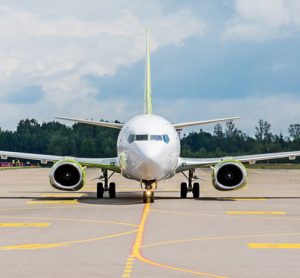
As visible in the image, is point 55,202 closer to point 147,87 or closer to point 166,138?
A: point 166,138

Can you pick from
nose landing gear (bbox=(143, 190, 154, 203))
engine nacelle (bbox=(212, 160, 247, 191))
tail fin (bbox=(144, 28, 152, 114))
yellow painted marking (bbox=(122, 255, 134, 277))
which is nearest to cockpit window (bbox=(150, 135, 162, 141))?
nose landing gear (bbox=(143, 190, 154, 203))

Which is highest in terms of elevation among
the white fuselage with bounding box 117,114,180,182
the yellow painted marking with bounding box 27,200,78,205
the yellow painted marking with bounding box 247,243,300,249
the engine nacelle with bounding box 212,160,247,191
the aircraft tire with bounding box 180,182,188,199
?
the white fuselage with bounding box 117,114,180,182

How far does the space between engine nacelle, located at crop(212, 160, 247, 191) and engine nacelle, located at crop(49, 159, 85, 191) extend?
19.5 feet

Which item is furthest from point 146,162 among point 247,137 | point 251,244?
point 247,137

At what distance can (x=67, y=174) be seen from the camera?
33.7m

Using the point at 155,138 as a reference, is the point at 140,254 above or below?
below

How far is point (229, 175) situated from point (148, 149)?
5.87 metres

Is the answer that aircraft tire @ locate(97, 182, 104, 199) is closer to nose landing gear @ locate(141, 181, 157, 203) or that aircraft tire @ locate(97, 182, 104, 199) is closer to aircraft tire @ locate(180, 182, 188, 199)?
aircraft tire @ locate(180, 182, 188, 199)

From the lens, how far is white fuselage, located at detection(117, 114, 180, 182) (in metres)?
29.4

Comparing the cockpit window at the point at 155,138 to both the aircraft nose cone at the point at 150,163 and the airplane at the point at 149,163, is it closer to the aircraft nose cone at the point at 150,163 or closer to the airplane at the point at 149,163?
the airplane at the point at 149,163

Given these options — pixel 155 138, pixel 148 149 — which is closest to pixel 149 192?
pixel 155 138

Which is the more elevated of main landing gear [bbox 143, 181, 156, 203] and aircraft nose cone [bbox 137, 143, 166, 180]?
aircraft nose cone [bbox 137, 143, 166, 180]

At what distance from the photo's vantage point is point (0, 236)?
61.4ft

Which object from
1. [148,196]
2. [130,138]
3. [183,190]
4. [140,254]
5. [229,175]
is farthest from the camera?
[183,190]
